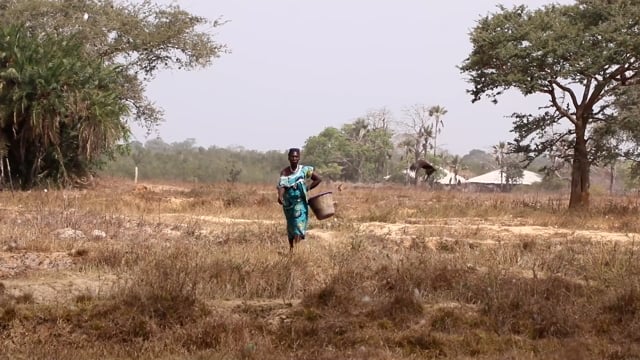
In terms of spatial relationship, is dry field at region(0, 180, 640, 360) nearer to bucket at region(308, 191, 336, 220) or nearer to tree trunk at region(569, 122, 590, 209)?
bucket at region(308, 191, 336, 220)

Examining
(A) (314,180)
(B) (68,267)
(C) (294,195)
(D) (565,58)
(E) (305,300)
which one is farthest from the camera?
(D) (565,58)

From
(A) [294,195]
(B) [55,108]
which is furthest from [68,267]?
(B) [55,108]

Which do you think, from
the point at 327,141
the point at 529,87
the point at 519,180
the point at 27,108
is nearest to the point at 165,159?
the point at 327,141

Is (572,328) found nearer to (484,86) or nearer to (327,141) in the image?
(484,86)

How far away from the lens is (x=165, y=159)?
240ft

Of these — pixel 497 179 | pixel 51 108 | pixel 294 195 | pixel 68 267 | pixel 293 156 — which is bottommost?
pixel 68 267

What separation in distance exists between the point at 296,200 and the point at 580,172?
539 inches

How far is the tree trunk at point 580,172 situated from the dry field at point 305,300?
34.6 ft

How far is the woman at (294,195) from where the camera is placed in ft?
26.5

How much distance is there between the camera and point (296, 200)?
26.6 feet

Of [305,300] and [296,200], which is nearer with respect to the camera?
[305,300]

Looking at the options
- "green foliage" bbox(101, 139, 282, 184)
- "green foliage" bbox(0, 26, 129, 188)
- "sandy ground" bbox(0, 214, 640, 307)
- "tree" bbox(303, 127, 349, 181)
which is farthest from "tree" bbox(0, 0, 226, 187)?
"tree" bbox(303, 127, 349, 181)

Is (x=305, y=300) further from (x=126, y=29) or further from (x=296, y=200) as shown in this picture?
(x=126, y=29)

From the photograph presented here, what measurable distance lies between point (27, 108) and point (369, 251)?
15115 mm
